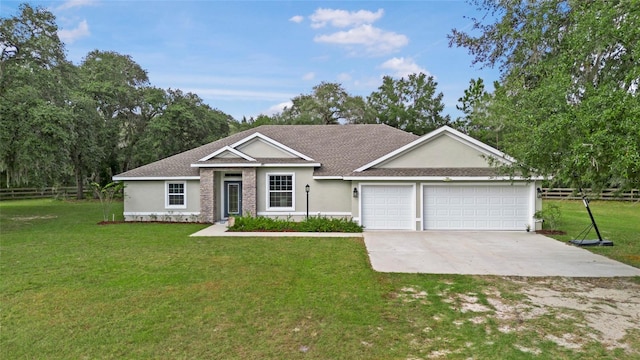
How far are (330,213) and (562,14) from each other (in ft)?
34.1

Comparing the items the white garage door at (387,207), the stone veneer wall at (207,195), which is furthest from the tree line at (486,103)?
the stone veneer wall at (207,195)

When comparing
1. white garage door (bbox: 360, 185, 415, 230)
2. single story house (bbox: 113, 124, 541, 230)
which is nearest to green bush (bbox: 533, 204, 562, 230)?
single story house (bbox: 113, 124, 541, 230)

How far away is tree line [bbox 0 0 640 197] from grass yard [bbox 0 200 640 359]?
2.44 meters

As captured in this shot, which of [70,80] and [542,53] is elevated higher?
[70,80]

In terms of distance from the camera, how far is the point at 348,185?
15297 mm

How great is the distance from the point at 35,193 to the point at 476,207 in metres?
36.4

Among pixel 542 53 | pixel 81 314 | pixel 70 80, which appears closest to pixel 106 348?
pixel 81 314

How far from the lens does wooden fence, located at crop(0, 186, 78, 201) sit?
30.0 metres

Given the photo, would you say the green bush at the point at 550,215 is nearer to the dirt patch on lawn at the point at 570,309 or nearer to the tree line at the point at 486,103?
the tree line at the point at 486,103

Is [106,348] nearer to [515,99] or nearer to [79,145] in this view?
[515,99]

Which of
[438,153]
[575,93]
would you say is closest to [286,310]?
[575,93]

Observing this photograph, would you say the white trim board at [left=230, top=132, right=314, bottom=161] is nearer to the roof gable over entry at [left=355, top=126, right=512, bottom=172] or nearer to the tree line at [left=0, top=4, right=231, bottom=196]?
the roof gable over entry at [left=355, top=126, right=512, bottom=172]

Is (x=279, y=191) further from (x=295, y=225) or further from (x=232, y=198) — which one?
(x=232, y=198)

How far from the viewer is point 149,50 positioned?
17.9m
